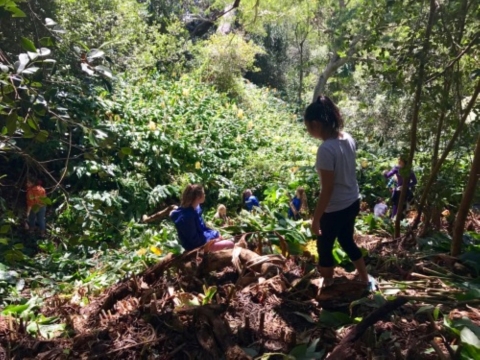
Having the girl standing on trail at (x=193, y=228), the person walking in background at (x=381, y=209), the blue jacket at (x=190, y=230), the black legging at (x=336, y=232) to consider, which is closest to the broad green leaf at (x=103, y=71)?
the black legging at (x=336, y=232)

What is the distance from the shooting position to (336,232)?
11.4ft

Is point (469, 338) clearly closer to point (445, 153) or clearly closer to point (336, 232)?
point (336, 232)

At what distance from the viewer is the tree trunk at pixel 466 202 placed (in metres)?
3.71

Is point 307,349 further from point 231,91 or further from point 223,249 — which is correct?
point 231,91

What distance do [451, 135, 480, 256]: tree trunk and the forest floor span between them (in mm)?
139

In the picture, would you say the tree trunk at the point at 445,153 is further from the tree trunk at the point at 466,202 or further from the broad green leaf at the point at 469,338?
the broad green leaf at the point at 469,338

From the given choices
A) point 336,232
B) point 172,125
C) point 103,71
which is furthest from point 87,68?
point 172,125

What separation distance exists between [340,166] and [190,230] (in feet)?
5.31

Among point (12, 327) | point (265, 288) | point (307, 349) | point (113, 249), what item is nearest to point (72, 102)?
point (113, 249)

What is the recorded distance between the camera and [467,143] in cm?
461

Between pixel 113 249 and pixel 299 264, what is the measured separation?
14.0ft

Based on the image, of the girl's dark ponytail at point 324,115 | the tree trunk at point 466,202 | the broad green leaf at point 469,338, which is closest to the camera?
the broad green leaf at point 469,338

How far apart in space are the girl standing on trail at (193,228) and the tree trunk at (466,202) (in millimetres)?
1883

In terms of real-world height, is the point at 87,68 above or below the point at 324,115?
above
